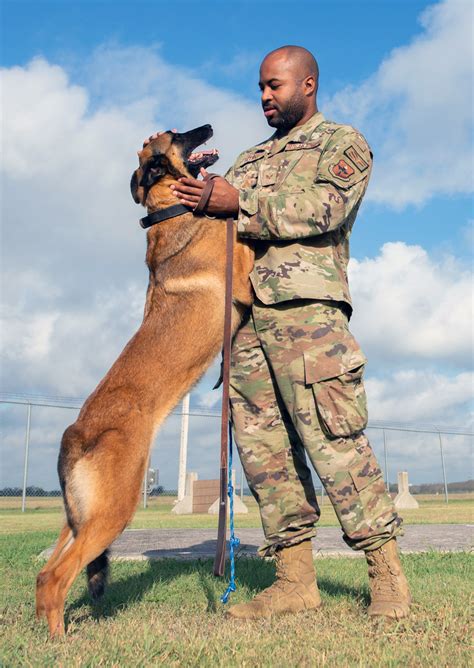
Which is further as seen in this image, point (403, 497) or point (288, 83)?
point (403, 497)

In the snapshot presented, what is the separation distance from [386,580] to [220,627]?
95 centimetres

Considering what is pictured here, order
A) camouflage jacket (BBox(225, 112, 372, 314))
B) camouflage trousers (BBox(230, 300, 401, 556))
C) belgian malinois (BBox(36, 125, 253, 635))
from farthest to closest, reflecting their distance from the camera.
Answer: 1. camouflage jacket (BBox(225, 112, 372, 314))
2. camouflage trousers (BBox(230, 300, 401, 556))
3. belgian malinois (BBox(36, 125, 253, 635))

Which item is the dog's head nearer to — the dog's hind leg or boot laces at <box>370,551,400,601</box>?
the dog's hind leg

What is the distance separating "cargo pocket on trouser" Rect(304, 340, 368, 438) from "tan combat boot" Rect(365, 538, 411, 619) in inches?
26.9

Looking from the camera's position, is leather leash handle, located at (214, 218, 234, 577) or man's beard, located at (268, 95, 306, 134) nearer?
leather leash handle, located at (214, 218, 234, 577)

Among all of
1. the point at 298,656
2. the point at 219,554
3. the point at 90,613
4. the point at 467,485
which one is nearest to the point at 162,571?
the point at 90,613

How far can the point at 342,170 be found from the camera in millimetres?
3615

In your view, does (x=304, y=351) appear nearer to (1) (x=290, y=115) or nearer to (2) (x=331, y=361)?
(2) (x=331, y=361)

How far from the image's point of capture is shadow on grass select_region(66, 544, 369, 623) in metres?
3.90

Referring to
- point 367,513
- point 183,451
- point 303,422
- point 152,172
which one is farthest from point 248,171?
point 183,451

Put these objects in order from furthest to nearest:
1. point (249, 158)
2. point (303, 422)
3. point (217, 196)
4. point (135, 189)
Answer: point (135, 189), point (249, 158), point (217, 196), point (303, 422)

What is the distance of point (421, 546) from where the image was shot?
21.9 ft

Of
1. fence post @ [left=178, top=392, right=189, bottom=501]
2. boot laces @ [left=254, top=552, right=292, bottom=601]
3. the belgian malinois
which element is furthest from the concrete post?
the belgian malinois

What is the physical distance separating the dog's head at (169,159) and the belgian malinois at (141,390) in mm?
46
